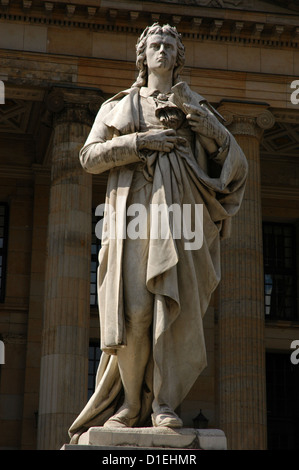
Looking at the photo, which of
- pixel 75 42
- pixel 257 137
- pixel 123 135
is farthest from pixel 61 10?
pixel 123 135

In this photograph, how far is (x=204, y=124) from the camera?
7.42m

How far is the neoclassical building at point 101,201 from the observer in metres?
27.8

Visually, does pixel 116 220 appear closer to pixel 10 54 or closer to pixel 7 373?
pixel 10 54

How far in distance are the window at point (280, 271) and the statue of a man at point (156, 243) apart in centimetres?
2847

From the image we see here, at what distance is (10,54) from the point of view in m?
29.7

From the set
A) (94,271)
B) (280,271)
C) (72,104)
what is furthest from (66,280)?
(280,271)

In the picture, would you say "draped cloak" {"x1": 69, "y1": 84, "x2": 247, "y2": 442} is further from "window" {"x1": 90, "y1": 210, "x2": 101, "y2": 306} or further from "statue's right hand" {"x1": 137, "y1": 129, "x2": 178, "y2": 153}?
"window" {"x1": 90, "y1": 210, "x2": 101, "y2": 306}

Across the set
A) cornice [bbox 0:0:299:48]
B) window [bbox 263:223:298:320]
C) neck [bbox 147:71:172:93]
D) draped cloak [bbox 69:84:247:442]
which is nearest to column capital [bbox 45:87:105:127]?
cornice [bbox 0:0:299:48]

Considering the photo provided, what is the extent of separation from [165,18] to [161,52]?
23.5 m

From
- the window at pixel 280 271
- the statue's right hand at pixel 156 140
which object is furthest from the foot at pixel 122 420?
the window at pixel 280 271

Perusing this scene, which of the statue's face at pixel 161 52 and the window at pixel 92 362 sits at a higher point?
the window at pixel 92 362

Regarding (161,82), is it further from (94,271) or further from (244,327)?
(94,271)

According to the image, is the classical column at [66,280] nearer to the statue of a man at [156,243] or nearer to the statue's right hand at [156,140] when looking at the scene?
the statue of a man at [156,243]

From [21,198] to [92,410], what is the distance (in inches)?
1105
